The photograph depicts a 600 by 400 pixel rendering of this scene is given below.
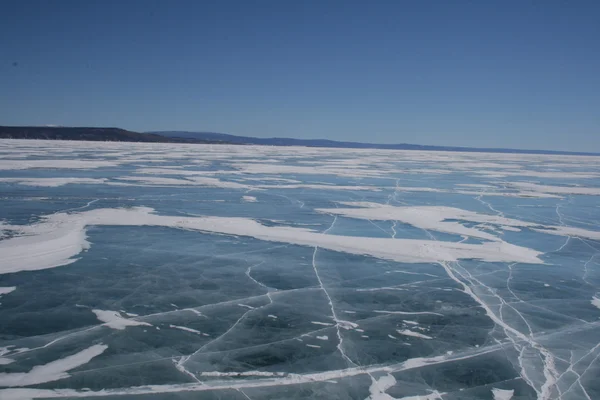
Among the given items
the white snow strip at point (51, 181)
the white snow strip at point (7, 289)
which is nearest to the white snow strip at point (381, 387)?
the white snow strip at point (7, 289)

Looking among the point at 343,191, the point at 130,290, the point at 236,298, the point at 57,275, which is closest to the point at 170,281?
the point at 130,290

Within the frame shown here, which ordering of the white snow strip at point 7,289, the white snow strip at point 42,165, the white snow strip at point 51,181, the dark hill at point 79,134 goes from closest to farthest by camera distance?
→ the white snow strip at point 7,289
the white snow strip at point 51,181
the white snow strip at point 42,165
the dark hill at point 79,134

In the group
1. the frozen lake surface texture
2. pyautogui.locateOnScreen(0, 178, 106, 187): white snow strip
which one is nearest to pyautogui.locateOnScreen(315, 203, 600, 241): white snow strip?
the frozen lake surface texture

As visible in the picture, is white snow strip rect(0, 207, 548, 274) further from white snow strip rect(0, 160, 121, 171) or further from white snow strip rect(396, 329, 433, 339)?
white snow strip rect(0, 160, 121, 171)

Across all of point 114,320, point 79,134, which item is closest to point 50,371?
point 114,320

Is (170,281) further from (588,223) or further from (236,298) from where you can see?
(588,223)

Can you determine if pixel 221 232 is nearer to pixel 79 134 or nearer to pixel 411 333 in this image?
pixel 411 333

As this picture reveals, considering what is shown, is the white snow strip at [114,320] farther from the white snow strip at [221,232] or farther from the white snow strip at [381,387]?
the white snow strip at [381,387]
